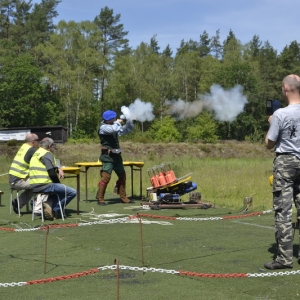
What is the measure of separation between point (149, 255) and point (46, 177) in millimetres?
3806

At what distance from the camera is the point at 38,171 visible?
10.5m

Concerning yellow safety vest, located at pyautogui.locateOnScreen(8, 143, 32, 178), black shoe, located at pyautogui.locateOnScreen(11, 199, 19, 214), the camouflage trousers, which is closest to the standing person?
the camouflage trousers

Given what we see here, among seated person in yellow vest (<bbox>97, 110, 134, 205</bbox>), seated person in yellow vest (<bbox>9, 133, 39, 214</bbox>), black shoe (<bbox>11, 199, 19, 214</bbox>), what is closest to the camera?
seated person in yellow vest (<bbox>9, 133, 39, 214</bbox>)

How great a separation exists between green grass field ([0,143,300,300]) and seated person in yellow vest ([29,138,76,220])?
0.43 m

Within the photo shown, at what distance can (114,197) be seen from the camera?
596 inches

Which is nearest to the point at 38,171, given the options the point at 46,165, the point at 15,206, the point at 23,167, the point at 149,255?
the point at 46,165

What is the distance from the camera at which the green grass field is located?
18.4ft

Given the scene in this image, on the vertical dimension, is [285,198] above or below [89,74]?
below

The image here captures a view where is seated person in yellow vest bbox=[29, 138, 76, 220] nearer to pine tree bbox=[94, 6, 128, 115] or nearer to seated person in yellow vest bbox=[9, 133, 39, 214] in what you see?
seated person in yellow vest bbox=[9, 133, 39, 214]

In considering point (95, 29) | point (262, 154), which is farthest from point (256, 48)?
point (262, 154)

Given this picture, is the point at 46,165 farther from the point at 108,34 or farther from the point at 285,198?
the point at 108,34

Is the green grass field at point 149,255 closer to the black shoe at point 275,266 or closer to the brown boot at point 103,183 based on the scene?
the black shoe at point 275,266

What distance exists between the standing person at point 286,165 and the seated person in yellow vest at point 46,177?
5144 mm

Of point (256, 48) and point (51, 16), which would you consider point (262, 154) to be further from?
point (256, 48)
